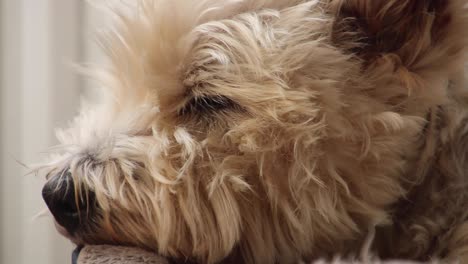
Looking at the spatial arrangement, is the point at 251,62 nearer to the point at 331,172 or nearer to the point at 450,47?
the point at 331,172

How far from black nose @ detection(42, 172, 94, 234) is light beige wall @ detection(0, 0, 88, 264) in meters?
0.91

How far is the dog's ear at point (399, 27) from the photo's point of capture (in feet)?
2.89

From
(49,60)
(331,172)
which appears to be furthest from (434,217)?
(49,60)

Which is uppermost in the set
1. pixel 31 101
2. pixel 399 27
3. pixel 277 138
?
pixel 399 27

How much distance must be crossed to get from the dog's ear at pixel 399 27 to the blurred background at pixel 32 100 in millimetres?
963

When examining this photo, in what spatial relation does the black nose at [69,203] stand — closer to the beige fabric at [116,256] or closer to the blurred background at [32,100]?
the beige fabric at [116,256]

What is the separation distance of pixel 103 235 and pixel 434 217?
0.47 m

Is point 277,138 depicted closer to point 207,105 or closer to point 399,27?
point 207,105

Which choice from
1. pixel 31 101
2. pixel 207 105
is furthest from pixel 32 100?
pixel 207 105

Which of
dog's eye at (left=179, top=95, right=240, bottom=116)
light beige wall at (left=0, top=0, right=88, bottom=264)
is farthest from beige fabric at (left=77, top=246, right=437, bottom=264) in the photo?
light beige wall at (left=0, top=0, right=88, bottom=264)

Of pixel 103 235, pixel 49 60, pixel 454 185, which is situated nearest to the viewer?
pixel 103 235

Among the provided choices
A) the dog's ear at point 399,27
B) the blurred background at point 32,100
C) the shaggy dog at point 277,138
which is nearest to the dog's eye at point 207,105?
the shaggy dog at point 277,138

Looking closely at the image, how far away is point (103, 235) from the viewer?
81cm

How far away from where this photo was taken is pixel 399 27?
901mm
